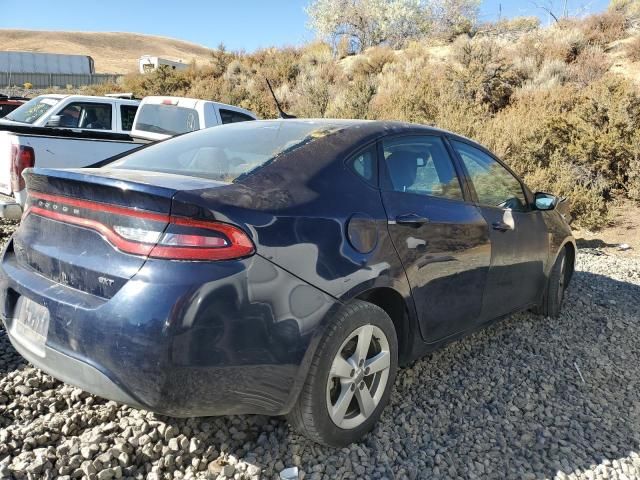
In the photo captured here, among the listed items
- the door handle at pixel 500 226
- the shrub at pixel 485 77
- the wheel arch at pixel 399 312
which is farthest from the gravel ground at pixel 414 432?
the shrub at pixel 485 77

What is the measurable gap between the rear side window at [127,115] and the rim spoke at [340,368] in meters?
8.34

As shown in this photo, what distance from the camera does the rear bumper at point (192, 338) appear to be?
2.07m

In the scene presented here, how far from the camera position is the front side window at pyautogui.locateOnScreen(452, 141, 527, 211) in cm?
379

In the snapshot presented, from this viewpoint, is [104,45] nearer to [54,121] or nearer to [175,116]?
[54,121]

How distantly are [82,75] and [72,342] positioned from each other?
50.4m

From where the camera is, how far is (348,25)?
3031 cm

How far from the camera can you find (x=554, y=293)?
4652 millimetres

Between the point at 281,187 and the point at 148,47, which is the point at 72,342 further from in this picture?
the point at 148,47

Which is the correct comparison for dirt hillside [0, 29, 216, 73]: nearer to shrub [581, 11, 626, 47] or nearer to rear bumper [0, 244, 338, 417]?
shrub [581, 11, 626, 47]

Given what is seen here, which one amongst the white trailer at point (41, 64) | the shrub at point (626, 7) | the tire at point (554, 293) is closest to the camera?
the tire at point (554, 293)

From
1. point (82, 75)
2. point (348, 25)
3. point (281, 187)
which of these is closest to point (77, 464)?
point (281, 187)

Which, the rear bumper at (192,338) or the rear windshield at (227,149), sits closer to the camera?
the rear bumper at (192,338)

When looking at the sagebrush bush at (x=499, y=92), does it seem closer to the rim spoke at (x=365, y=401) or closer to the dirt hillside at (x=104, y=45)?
the rim spoke at (x=365, y=401)

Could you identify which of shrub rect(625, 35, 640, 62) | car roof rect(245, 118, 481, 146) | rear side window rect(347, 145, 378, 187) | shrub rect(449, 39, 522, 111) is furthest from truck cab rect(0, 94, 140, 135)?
shrub rect(625, 35, 640, 62)
